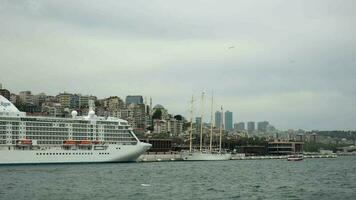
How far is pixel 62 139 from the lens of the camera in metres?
92.8

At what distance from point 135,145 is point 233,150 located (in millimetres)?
86449

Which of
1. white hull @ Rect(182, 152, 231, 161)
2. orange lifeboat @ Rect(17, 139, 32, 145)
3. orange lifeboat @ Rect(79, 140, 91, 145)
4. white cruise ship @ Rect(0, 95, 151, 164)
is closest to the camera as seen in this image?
white cruise ship @ Rect(0, 95, 151, 164)

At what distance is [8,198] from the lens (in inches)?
1548

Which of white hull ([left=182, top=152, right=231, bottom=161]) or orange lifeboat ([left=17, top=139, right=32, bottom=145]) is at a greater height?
orange lifeboat ([left=17, top=139, right=32, bottom=145])

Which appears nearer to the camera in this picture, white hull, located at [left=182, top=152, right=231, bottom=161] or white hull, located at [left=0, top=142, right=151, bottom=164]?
white hull, located at [left=0, top=142, right=151, bottom=164]

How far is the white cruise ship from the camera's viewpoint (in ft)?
284

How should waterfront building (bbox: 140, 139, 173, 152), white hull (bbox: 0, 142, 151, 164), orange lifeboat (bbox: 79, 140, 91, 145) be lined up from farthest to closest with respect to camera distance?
waterfront building (bbox: 140, 139, 173, 152)
orange lifeboat (bbox: 79, 140, 91, 145)
white hull (bbox: 0, 142, 151, 164)

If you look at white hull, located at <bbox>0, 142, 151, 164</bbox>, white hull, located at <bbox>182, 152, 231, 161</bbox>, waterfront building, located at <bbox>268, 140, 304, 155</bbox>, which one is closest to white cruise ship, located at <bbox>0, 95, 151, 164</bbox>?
white hull, located at <bbox>0, 142, 151, 164</bbox>

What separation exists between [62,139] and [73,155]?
382 centimetres

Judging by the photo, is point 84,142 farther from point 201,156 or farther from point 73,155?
point 201,156

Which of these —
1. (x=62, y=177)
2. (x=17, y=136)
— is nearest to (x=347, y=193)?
(x=62, y=177)

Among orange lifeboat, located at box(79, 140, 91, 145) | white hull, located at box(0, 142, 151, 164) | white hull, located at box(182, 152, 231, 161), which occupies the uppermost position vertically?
orange lifeboat, located at box(79, 140, 91, 145)

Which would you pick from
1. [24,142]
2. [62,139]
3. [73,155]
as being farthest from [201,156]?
[24,142]

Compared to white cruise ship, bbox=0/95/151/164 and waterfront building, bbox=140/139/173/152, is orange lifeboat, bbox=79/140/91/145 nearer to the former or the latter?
white cruise ship, bbox=0/95/151/164
